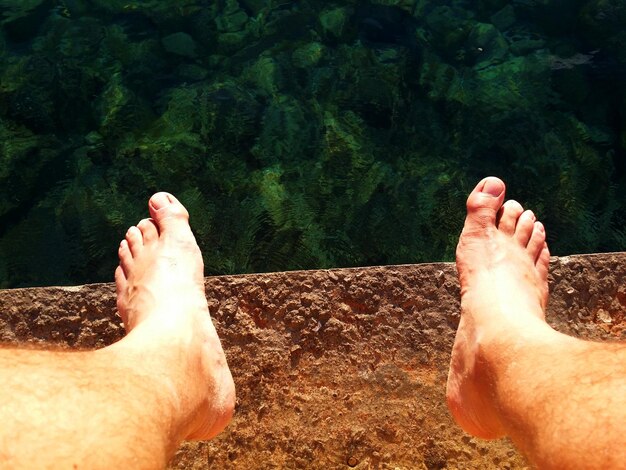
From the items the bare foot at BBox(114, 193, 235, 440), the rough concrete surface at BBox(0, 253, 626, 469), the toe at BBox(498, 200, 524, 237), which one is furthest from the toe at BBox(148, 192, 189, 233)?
the toe at BBox(498, 200, 524, 237)

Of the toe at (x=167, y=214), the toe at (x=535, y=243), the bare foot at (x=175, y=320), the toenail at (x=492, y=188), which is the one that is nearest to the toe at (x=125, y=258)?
the bare foot at (x=175, y=320)

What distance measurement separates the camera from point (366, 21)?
3.25m

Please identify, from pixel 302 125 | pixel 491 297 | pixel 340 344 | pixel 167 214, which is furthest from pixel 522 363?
pixel 302 125

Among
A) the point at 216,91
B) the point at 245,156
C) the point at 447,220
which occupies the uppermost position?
the point at 216,91

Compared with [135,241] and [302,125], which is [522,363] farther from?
[302,125]

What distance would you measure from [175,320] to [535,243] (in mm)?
1135

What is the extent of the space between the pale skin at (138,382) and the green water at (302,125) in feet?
2.60

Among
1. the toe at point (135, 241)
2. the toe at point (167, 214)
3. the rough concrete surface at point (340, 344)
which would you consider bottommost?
the rough concrete surface at point (340, 344)

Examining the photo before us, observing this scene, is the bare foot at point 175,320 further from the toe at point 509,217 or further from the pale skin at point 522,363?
the toe at point 509,217

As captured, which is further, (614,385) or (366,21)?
(366,21)

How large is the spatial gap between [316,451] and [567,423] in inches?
35.5

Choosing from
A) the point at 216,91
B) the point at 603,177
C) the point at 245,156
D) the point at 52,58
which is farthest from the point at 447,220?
the point at 52,58

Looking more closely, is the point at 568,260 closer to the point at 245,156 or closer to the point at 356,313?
the point at 356,313

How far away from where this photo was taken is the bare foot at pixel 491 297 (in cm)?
168
